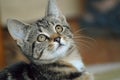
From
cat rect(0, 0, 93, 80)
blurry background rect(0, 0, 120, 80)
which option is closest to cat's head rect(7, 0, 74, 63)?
cat rect(0, 0, 93, 80)

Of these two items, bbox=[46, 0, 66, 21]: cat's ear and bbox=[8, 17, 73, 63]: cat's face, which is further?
bbox=[46, 0, 66, 21]: cat's ear

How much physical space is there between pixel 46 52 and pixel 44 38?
0.06 metres

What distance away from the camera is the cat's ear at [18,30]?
1.76m

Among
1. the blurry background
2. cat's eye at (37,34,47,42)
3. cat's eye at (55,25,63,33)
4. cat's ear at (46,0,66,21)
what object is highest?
the blurry background

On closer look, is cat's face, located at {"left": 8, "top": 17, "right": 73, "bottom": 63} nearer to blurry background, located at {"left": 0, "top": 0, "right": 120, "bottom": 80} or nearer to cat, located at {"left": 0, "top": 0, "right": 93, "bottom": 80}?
cat, located at {"left": 0, "top": 0, "right": 93, "bottom": 80}

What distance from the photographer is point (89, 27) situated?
12.4 ft

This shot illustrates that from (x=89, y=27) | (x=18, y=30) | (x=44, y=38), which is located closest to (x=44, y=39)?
(x=44, y=38)

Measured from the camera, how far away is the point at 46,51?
172 centimetres

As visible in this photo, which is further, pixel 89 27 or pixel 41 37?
pixel 89 27

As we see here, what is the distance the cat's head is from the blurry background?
670 millimetres

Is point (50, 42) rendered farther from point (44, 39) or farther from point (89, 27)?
point (89, 27)

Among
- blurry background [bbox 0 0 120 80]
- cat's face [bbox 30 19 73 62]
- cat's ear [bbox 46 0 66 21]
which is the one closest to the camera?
cat's face [bbox 30 19 73 62]

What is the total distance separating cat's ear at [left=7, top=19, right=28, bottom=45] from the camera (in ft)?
5.77

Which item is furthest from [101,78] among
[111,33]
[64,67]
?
[111,33]
